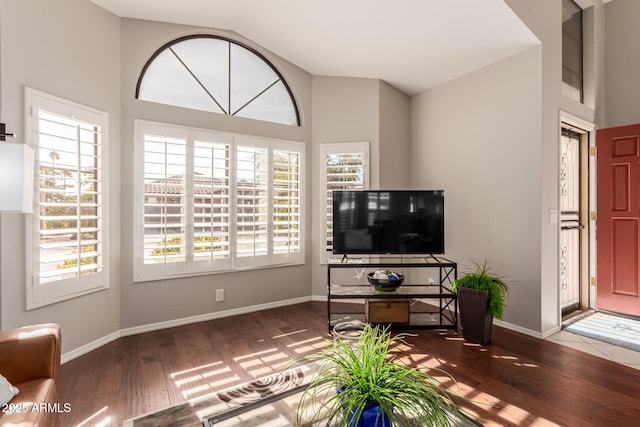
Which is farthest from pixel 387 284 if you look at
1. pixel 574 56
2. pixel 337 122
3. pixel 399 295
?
pixel 574 56

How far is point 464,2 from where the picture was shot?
8.16ft

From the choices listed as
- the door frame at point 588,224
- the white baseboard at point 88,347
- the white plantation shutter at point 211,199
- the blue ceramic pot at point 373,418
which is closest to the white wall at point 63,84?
the white baseboard at point 88,347

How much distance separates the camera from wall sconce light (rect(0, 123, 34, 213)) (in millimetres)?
1336

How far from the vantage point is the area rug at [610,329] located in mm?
2928

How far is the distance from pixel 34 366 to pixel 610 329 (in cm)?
463

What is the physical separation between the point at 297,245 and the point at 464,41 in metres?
2.83

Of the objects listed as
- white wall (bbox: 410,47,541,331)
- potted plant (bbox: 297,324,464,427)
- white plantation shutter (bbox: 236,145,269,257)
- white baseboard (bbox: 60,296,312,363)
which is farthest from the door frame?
potted plant (bbox: 297,324,464,427)

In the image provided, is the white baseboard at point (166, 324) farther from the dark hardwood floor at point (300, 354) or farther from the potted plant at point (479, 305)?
the potted plant at point (479, 305)

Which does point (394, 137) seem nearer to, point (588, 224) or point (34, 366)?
point (588, 224)

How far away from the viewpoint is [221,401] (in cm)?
198

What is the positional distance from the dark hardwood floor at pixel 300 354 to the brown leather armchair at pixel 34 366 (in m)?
0.52

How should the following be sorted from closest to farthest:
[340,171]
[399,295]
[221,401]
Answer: [221,401] < [399,295] < [340,171]

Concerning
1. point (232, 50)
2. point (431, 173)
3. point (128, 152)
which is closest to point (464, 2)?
point (431, 173)

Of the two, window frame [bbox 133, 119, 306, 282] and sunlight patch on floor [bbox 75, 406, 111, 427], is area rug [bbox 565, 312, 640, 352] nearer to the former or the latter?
window frame [bbox 133, 119, 306, 282]
